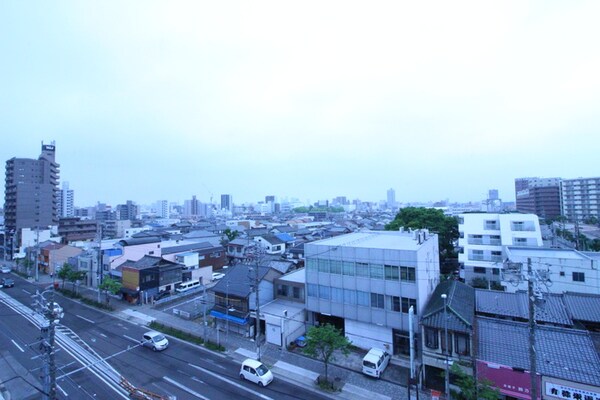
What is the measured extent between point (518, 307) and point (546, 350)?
6402 millimetres

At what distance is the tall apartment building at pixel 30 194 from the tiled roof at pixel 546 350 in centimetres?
9636

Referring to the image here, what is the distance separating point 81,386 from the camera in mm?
19406

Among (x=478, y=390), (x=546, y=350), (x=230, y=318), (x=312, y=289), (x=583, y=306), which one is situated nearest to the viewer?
(x=478, y=390)

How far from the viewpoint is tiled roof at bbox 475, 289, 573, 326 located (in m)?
21.3

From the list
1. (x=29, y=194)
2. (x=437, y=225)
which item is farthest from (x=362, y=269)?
(x=29, y=194)

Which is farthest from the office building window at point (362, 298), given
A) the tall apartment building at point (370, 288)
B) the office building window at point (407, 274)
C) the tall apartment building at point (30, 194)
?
the tall apartment building at point (30, 194)

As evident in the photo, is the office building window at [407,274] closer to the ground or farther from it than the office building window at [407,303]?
farther from it

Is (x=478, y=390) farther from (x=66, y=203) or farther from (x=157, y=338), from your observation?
(x=66, y=203)

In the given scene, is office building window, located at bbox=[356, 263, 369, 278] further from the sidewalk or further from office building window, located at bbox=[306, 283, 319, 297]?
the sidewalk

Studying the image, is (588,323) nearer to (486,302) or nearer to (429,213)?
(486,302)

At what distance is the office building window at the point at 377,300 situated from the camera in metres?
23.2

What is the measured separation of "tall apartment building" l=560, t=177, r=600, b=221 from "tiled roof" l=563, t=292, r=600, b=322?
98224mm

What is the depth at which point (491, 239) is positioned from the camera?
43500mm

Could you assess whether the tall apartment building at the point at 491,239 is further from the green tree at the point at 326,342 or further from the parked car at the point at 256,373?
the parked car at the point at 256,373
